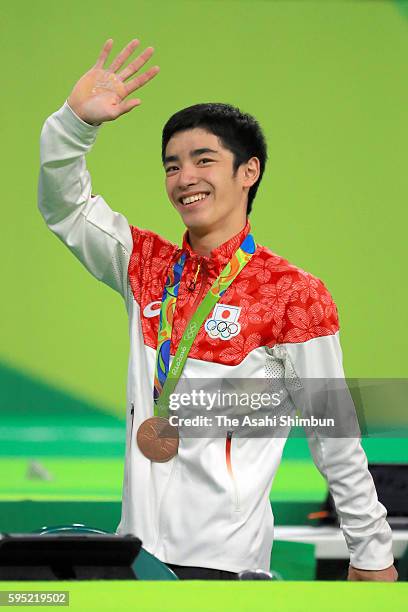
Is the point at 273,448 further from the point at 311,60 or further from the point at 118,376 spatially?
the point at 311,60

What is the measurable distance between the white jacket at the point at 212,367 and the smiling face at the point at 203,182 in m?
0.07

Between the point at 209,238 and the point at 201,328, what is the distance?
0.66 feet

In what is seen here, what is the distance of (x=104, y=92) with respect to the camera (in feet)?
6.57

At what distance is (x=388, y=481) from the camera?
3262 mm

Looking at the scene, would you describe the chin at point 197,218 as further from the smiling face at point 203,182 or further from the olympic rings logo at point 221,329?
the olympic rings logo at point 221,329

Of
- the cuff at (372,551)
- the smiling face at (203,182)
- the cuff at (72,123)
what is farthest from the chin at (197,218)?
the cuff at (372,551)

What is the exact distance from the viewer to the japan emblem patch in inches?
77.3

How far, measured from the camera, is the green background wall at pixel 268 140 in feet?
10.6

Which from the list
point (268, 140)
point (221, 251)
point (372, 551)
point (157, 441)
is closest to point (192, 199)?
point (221, 251)

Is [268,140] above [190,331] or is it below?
above

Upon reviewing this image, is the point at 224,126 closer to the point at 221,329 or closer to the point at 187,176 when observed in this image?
the point at 187,176

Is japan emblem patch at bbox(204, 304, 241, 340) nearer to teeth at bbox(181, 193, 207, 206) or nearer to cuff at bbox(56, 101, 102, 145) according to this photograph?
teeth at bbox(181, 193, 207, 206)

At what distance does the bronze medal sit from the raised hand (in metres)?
0.56
